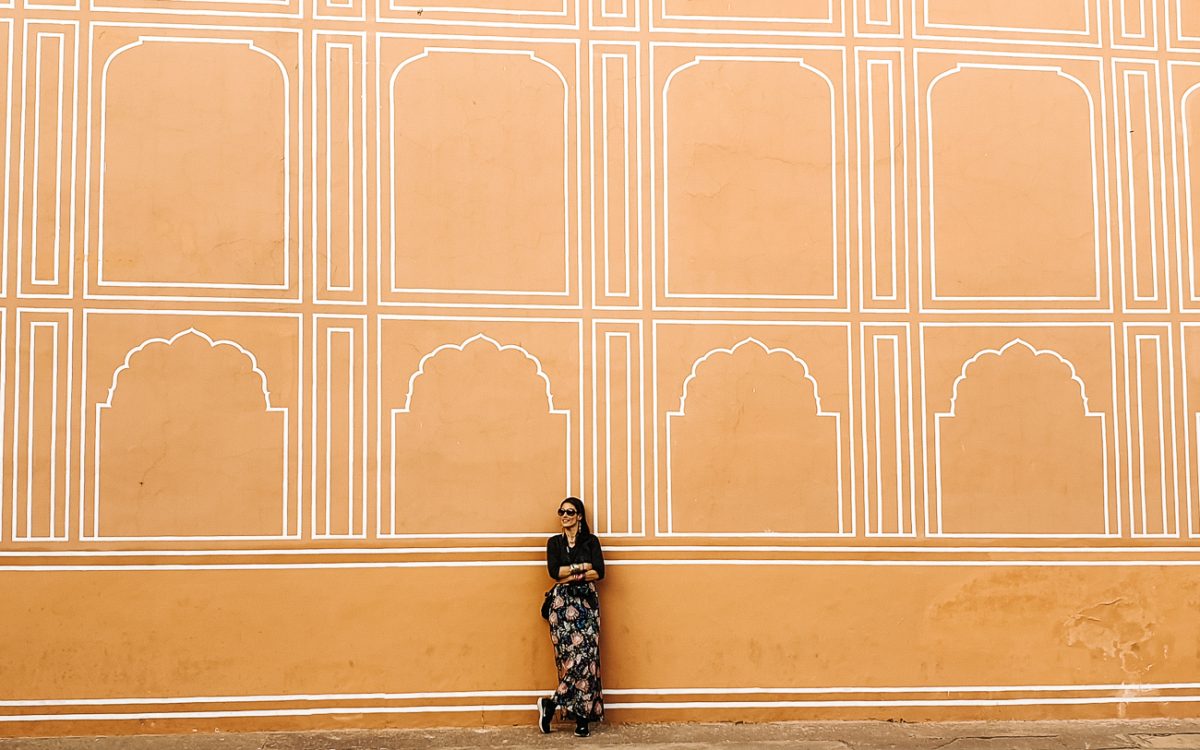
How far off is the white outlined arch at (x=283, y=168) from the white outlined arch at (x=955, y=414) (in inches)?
151

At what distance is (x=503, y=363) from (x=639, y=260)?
38.9 inches

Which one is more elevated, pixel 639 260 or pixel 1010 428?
pixel 639 260

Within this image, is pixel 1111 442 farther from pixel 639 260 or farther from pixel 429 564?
pixel 429 564

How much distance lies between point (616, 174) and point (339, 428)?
2143 millimetres

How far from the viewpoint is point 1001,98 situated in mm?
6848

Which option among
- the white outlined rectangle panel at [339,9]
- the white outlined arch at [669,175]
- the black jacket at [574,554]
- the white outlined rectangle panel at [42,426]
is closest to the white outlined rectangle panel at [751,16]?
the white outlined arch at [669,175]

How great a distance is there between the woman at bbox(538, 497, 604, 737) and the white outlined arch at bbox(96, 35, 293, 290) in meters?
2.09

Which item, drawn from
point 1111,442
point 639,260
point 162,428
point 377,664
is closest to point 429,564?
point 377,664

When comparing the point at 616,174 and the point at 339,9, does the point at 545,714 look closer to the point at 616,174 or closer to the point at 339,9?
the point at 616,174

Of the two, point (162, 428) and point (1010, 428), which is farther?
point (1010, 428)

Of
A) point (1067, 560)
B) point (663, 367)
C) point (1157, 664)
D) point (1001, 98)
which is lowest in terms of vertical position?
point (1157, 664)

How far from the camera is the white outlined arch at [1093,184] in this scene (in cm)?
671

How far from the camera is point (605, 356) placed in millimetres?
6500

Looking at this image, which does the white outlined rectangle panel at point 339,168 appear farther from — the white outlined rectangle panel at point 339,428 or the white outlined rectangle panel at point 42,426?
the white outlined rectangle panel at point 42,426
